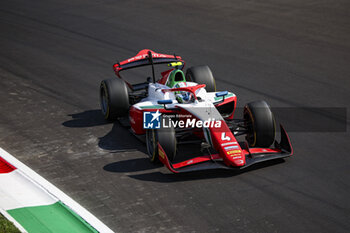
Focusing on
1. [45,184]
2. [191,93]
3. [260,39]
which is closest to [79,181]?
[45,184]

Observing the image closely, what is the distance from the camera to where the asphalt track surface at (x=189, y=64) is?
8336mm

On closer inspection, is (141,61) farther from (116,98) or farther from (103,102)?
(116,98)

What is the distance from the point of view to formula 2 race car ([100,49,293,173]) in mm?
9281

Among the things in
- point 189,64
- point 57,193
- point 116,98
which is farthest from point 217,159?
point 189,64

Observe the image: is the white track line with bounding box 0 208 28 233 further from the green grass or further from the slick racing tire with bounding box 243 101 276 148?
the slick racing tire with bounding box 243 101 276 148

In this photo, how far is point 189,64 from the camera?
641 inches

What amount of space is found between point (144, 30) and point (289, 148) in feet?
37.5

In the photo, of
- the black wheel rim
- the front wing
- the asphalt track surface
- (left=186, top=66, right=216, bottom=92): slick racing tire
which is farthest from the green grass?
(left=186, top=66, right=216, bottom=92): slick racing tire

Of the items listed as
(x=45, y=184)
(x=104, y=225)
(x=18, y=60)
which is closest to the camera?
(x=104, y=225)

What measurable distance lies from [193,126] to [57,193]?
2.80m

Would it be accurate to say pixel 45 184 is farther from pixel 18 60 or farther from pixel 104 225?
pixel 18 60

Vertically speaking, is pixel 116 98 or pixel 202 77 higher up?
pixel 202 77

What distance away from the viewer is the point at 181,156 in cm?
1020

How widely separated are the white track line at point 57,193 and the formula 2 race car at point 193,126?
167 centimetres
